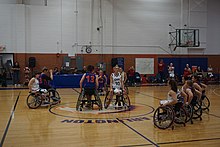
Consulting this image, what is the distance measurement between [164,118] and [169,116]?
180mm

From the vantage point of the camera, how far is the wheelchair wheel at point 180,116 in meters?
5.77

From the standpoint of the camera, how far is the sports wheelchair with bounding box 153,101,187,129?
5.50 m

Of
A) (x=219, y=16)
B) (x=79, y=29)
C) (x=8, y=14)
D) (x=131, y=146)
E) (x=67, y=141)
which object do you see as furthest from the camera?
(x=219, y=16)

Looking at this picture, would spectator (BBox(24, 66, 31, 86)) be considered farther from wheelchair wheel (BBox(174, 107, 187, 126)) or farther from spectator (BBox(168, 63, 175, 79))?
wheelchair wheel (BBox(174, 107, 187, 126))

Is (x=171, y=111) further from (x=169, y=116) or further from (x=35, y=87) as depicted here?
(x=35, y=87)

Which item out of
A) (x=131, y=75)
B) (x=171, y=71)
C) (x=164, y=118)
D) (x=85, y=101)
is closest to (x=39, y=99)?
(x=85, y=101)

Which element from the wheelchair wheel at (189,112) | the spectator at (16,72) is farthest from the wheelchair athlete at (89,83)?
the spectator at (16,72)

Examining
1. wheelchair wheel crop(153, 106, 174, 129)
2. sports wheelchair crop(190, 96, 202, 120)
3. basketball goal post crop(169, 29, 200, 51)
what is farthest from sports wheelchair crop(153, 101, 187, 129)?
basketball goal post crop(169, 29, 200, 51)

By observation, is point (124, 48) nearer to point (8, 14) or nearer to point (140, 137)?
point (8, 14)

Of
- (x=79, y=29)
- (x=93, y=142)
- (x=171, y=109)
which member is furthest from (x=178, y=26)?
(x=93, y=142)

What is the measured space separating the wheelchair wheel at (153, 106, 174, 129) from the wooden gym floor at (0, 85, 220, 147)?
0.46 ft

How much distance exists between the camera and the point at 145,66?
18.0 meters

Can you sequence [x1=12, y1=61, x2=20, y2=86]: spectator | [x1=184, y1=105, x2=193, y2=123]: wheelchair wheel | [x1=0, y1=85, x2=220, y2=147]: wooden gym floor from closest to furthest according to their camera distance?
1. [x1=0, y1=85, x2=220, y2=147]: wooden gym floor
2. [x1=184, y1=105, x2=193, y2=123]: wheelchair wheel
3. [x1=12, y1=61, x2=20, y2=86]: spectator

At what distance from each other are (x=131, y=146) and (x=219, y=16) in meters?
17.6
